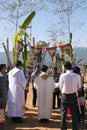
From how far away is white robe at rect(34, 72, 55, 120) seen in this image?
10.7m

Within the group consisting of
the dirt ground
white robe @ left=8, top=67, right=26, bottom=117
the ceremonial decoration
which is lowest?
the dirt ground

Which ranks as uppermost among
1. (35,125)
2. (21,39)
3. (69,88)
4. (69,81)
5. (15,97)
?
(21,39)

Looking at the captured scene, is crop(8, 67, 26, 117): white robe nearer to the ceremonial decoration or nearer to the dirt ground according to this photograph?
the dirt ground

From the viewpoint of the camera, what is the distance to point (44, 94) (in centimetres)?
1073

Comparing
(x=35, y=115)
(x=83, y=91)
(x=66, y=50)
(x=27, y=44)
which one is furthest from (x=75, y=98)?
(x=66, y=50)

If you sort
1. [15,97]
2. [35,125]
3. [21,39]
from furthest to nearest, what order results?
[21,39] < [15,97] < [35,125]

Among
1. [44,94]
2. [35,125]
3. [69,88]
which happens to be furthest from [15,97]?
[69,88]

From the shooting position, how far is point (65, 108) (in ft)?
29.2

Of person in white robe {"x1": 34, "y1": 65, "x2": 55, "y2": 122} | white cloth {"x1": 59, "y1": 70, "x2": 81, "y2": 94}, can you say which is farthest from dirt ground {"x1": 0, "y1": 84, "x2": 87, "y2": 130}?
white cloth {"x1": 59, "y1": 70, "x2": 81, "y2": 94}

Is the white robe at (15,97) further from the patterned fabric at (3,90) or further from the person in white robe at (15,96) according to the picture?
the patterned fabric at (3,90)

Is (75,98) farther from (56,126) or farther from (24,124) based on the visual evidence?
(24,124)

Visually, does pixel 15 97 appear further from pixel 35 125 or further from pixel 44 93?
pixel 35 125

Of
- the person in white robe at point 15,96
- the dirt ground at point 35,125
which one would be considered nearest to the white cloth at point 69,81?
the dirt ground at point 35,125

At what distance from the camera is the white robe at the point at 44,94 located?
10695mm
